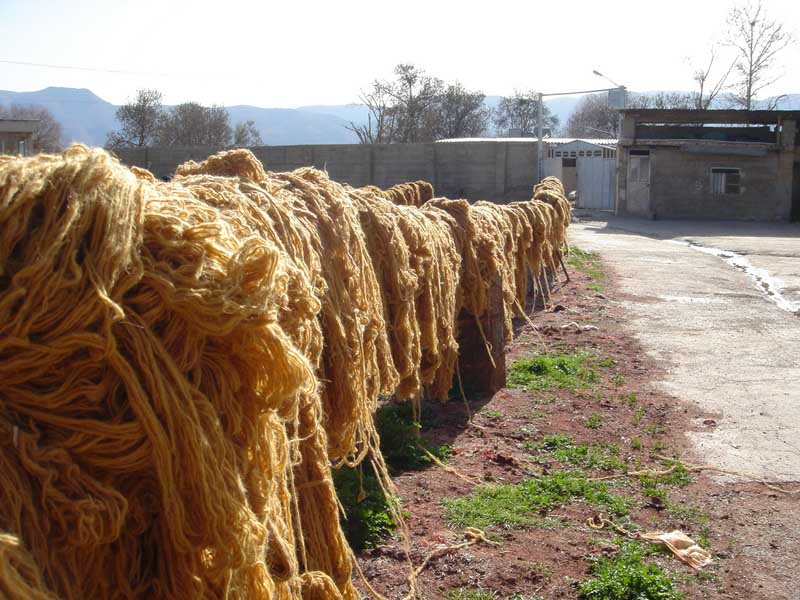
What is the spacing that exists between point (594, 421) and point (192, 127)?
133 ft

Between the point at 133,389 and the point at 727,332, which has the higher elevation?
the point at 133,389

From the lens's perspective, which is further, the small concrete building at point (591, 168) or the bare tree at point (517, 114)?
the bare tree at point (517, 114)

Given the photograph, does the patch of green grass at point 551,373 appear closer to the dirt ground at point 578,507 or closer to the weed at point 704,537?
the dirt ground at point 578,507

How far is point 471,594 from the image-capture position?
A: 415cm

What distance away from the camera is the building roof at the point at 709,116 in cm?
3081

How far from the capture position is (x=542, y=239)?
11250mm

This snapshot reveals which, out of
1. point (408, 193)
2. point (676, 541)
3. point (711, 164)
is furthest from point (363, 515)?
point (711, 164)

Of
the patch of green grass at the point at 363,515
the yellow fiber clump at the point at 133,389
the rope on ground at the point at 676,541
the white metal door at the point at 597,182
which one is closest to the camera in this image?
the yellow fiber clump at the point at 133,389

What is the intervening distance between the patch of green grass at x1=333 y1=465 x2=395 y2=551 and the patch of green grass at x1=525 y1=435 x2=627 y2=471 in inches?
62.1

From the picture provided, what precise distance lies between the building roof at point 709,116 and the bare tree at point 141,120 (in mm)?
23921

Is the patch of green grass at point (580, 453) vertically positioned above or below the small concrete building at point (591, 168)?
below

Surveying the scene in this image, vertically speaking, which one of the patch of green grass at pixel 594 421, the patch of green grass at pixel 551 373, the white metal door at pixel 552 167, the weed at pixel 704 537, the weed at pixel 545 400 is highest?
the white metal door at pixel 552 167

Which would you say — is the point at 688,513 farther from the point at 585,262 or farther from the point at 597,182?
the point at 597,182

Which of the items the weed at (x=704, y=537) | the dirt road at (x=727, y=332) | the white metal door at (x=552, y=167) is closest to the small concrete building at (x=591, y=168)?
the white metal door at (x=552, y=167)
